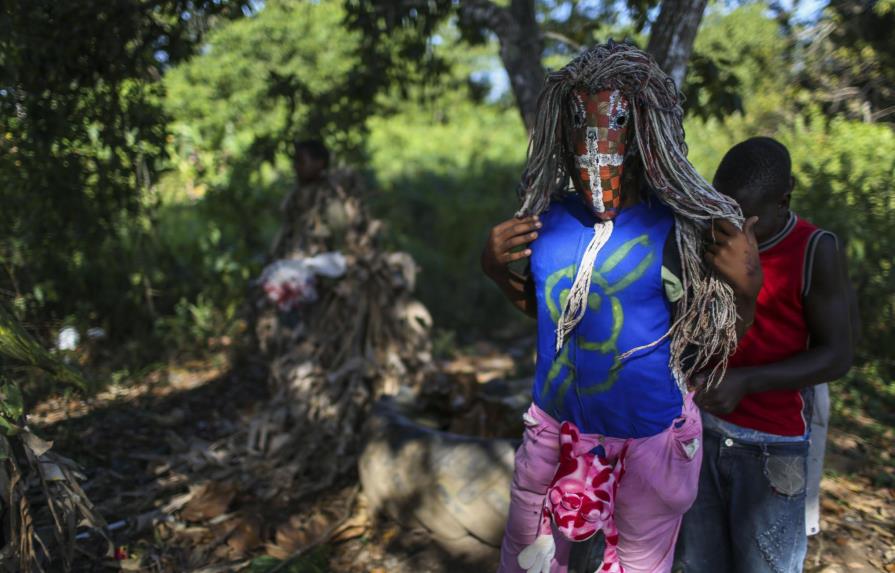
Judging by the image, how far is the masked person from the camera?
175 cm

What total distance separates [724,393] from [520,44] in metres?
2.56

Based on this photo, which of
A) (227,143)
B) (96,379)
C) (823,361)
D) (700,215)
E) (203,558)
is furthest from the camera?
(227,143)

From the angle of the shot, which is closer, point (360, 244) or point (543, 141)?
point (543, 141)

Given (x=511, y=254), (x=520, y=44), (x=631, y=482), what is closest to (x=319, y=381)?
(x=520, y=44)

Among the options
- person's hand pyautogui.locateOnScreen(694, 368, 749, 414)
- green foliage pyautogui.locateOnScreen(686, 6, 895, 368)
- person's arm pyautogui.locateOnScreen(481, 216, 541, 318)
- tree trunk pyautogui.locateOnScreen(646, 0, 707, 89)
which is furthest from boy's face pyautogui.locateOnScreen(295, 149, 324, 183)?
person's hand pyautogui.locateOnScreen(694, 368, 749, 414)

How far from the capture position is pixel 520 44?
3848mm

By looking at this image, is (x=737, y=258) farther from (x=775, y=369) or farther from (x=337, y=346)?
(x=337, y=346)

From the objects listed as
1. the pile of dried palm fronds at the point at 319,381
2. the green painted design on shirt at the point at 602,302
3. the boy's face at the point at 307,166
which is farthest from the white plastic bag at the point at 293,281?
the green painted design on shirt at the point at 602,302

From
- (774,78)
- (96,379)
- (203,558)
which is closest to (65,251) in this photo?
(96,379)

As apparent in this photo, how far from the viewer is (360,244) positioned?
4555mm

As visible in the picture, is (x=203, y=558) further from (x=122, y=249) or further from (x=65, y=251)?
(x=122, y=249)

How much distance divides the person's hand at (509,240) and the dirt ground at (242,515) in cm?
164

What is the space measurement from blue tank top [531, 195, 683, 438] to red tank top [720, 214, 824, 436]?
14.4 inches

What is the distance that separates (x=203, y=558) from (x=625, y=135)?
2.60 m
